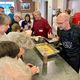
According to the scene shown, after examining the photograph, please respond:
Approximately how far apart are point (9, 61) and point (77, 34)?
6.31ft

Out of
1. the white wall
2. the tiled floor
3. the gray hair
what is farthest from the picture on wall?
the gray hair

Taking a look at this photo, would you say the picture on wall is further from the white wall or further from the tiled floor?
the tiled floor

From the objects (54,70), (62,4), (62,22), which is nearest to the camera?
(54,70)

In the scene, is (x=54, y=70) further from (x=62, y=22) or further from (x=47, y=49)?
(x=62, y=22)

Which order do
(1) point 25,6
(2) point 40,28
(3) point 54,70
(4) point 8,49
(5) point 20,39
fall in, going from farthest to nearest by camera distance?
(1) point 25,6 < (2) point 40,28 < (3) point 54,70 < (5) point 20,39 < (4) point 8,49

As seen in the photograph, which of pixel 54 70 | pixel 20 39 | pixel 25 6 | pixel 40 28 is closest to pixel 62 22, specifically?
pixel 54 70

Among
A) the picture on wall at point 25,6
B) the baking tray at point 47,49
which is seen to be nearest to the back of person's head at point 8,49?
the baking tray at point 47,49

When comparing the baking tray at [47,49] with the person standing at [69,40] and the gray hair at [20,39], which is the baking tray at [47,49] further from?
the gray hair at [20,39]

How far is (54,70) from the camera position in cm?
196

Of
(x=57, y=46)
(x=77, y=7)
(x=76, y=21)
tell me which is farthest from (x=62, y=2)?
(x=57, y=46)

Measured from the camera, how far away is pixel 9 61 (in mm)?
688

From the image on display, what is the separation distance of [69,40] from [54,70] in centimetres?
73

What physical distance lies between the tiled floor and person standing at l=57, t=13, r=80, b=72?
0.32 metres

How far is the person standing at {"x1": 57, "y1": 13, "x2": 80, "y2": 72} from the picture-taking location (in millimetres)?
2506
